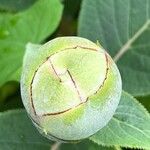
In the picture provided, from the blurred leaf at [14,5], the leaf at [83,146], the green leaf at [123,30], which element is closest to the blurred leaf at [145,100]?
the green leaf at [123,30]

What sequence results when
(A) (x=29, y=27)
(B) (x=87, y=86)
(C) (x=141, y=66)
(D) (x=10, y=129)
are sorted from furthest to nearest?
1. (A) (x=29, y=27)
2. (C) (x=141, y=66)
3. (D) (x=10, y=129)
4. (B) (x=87, y=86)

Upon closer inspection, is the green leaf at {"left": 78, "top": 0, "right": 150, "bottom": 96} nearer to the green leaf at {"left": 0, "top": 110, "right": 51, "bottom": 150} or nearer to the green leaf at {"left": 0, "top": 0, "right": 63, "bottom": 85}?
the green leaf at {"left": 0, "top": 0, "right": 63, "bottom": 85}

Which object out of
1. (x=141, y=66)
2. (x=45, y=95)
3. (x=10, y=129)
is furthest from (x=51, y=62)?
(x=141, y=66)

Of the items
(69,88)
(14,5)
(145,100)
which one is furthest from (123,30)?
(69,88)

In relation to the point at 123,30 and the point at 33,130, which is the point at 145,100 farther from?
the point at 33,130

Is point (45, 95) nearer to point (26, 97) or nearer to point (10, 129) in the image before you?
point (26, 97)

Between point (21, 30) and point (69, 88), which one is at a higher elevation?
point (69, 88)

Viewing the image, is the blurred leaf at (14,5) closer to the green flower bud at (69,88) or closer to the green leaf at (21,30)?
the green leaf at (21,30)
